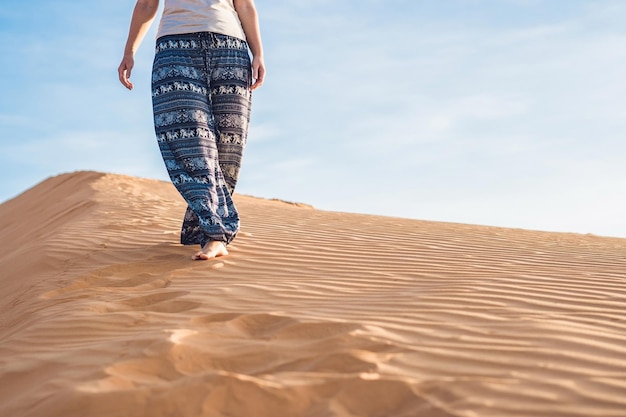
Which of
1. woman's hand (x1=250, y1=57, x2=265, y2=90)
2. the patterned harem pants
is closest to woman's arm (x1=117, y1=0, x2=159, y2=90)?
the patterned harem pants

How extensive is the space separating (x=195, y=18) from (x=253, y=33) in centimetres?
51

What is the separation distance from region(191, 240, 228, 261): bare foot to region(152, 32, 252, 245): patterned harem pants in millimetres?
50

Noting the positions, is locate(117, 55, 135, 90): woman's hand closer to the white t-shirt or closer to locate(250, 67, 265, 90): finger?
the white t-shirt

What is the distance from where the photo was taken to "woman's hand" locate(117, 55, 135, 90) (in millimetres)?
5652

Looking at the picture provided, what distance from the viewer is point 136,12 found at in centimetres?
580

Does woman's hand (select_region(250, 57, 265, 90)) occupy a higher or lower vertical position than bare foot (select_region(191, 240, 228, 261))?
higher

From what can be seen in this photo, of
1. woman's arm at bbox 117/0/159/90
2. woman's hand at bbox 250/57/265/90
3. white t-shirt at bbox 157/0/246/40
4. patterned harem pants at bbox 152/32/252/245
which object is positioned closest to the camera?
patterned harem pants at bbox 152/32/252/245

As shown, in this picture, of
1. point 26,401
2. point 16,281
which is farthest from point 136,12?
point 26,401

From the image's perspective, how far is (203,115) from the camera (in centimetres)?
529

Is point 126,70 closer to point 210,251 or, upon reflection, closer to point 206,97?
point 206,97

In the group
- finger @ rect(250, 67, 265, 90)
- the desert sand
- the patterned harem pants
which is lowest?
the desert sand

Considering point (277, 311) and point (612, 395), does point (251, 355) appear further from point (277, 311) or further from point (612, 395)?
point (612, 395)

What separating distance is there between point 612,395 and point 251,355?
1420 millimetres

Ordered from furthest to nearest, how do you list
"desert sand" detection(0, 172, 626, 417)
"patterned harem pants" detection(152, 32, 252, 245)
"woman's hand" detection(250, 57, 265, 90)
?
"woman's hand" detection(250, 57, 265, 90)
"patterned harem pants" detection(152, 32, 252, 245)
"desert sand" detection(0, 172, 626, 417)
